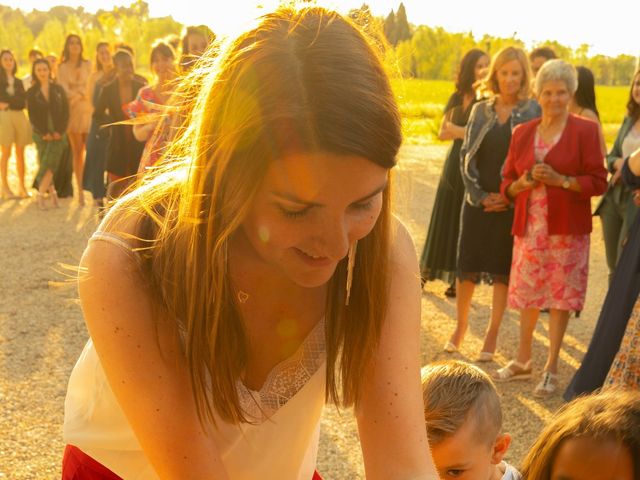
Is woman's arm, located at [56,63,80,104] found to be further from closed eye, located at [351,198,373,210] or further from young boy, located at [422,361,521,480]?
closed eye, located at [351,198,373,210]

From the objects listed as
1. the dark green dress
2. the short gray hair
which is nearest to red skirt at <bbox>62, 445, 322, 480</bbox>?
the short gray hair

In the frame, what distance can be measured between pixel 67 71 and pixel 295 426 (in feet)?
35.5

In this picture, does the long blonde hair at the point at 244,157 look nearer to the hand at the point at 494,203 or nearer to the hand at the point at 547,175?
the hand at the point at 547,175

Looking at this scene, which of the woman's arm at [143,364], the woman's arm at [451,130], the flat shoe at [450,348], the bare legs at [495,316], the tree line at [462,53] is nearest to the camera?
the woman's arm at [143,364]

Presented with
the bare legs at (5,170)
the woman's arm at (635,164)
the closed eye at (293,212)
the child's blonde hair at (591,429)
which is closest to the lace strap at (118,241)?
the closed eye at (293,212)

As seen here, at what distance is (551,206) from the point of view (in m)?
5.20

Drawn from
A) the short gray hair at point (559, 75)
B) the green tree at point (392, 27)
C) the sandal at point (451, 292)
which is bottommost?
the sandal at point (451, 292)

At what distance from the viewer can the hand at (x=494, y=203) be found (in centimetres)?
565

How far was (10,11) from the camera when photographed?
233ft

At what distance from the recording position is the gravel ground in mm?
4332

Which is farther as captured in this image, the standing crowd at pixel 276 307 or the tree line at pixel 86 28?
the tree line at pixel 86 28

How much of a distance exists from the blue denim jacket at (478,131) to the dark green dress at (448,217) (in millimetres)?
788

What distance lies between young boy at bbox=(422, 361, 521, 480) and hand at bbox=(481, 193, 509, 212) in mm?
3126

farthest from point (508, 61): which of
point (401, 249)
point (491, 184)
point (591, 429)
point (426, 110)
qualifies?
point (426, 110)
